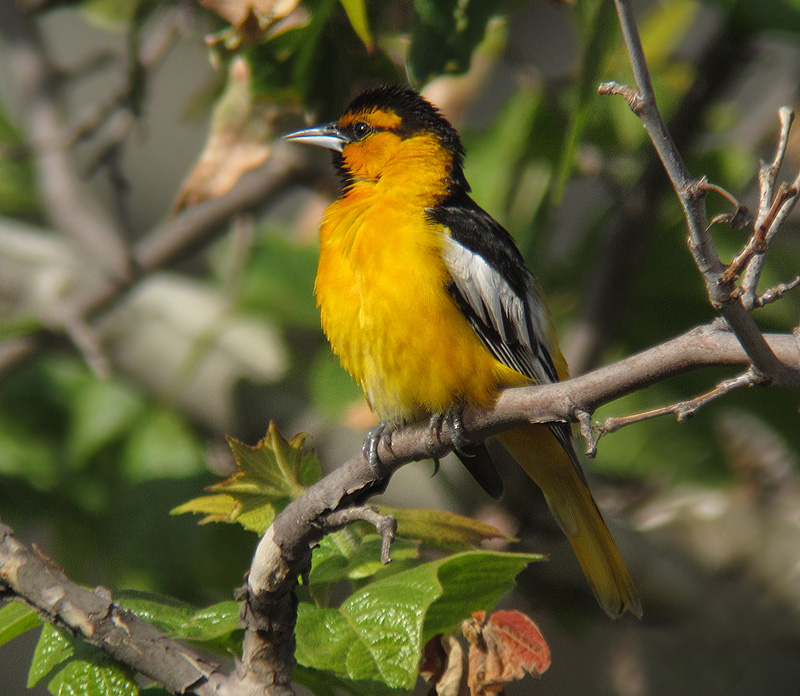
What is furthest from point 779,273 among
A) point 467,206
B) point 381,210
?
point 381,210

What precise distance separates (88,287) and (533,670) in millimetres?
2635

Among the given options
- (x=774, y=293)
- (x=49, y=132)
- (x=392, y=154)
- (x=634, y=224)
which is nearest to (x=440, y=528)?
(x=774, y=293)

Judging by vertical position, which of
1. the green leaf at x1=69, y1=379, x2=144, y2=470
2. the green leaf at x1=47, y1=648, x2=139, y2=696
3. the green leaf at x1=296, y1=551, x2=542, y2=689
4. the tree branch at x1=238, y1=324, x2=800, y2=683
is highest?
the tree branch at x1=238, y1=324, x2=800, y2=683

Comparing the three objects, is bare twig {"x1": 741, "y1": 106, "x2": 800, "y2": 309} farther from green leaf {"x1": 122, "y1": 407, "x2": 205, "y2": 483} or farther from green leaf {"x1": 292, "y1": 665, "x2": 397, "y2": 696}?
green leaf {"x1": 122, "y1": 407, "x2": 205, "y2": 483}

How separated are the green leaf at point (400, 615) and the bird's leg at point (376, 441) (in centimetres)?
21

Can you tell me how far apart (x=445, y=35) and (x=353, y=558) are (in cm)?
141

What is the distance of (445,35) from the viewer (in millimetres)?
2406

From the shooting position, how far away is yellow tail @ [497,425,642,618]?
2346 millimetres

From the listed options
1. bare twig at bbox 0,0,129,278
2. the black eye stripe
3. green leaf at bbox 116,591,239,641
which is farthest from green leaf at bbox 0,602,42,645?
bare twig at bbox 0,0,129,278

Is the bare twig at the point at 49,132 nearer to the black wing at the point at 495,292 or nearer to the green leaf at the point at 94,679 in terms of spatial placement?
the black wing at the point at 495,292

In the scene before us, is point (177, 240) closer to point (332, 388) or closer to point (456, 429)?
point (332, 388)

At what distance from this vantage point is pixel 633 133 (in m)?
→ 3.33

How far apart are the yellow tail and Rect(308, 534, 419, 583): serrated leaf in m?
0.68

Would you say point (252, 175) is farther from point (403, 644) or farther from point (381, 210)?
point (403, 644)
